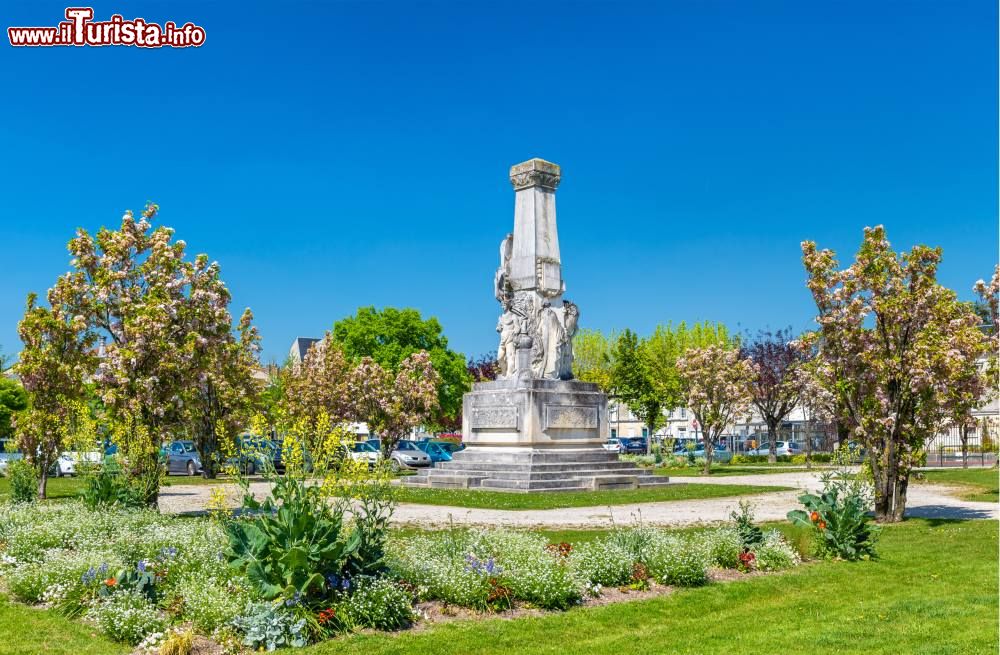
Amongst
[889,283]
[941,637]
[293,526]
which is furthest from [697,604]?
[889,283]

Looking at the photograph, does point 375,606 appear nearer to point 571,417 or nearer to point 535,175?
point 571,417

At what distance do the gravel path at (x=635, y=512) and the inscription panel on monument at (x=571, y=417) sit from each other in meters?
4.52

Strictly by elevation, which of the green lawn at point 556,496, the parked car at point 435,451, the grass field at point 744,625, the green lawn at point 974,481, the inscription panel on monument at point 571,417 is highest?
the inscription panel on monument at point 571,417

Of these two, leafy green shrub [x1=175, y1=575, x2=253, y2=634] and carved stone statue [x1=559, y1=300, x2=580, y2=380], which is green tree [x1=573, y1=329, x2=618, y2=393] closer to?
carved stone statue [x1=559, y1=300, x2=580, y2=380]

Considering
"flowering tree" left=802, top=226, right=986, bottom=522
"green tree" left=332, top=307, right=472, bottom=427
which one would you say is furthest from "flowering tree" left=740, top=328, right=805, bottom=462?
"flowering tree" left=802, top=226, right=986, bottom=522

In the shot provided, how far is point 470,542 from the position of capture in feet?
35.6

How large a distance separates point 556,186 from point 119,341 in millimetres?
13043

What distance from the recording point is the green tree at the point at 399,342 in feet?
194

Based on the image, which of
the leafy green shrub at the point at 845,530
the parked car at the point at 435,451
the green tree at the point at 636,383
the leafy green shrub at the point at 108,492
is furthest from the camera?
the green tree at the point at 636,383

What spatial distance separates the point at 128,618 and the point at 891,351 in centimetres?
1298

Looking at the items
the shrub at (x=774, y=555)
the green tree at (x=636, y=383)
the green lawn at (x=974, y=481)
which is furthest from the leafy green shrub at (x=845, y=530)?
the green tree at (x=636, y=383)

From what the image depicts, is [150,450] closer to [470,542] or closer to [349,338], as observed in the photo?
[470,542]

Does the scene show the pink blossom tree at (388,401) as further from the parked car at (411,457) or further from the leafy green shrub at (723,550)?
the leafy green shrub at (723,550)

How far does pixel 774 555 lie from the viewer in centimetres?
1170
